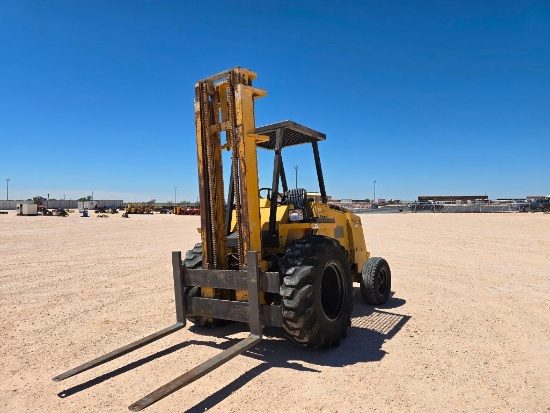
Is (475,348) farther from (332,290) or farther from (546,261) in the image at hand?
(546,261)

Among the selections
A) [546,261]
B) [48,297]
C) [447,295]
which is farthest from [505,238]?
[48,297]

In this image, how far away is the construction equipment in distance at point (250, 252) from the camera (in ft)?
15.3

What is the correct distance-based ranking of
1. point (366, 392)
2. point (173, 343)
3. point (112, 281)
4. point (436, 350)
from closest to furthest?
point (366, 392)
point (436, 350)
point (173, 343)
point (112, 281)

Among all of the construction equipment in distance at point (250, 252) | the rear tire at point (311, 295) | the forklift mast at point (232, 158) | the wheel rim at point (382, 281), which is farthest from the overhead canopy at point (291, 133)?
the wheel rim at point (382, 281)

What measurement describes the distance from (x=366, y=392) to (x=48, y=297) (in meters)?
6.81

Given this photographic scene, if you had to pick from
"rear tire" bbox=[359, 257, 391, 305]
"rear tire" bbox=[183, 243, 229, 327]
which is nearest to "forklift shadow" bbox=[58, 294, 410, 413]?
"rear tire" bbox=[183, 243, 229, 327]

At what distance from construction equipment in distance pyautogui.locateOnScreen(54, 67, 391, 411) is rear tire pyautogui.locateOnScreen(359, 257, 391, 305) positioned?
143 cm

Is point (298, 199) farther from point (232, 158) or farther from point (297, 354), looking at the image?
point (297, 354)

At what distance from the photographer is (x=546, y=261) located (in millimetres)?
11969

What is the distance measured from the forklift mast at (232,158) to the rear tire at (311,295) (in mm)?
602

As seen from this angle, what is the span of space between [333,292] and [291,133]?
8.31 feet

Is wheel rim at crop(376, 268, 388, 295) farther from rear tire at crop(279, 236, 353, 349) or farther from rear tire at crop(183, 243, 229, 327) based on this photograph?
rear tire at crop(183, 243, 229, 327)

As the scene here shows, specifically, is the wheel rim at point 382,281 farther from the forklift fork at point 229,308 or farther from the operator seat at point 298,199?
the forklift fork at point 229,308

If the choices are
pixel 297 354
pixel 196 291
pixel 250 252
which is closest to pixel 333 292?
pixel 297 354
